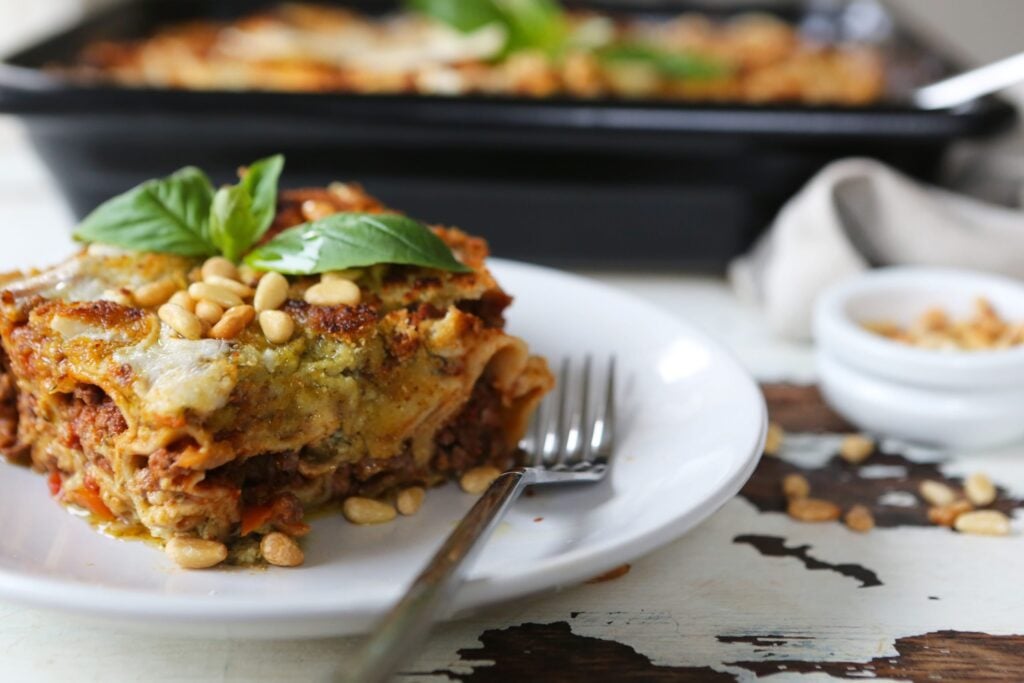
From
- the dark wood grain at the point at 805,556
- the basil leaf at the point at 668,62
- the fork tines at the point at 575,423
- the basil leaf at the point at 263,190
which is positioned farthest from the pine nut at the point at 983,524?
the basil leaf at the point at 668,62

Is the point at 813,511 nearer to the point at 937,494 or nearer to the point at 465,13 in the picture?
the point at 937,494

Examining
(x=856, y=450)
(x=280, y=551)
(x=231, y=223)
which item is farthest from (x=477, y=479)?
(x=856, y=450)

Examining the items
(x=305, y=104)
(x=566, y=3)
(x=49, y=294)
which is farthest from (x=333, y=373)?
(x=566, y=3)

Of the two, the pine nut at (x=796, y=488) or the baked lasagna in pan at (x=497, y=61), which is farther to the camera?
the baked lasagna in pan at (x=497, y=61)

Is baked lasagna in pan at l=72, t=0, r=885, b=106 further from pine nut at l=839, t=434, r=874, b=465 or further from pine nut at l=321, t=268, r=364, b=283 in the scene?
pine nut at l=321, t=268, r=364, b=283

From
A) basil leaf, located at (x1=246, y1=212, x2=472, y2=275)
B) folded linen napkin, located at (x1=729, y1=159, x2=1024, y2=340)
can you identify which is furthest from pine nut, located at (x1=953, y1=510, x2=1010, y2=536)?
basil leaf, located at (x1=246, y1=212, x2=472, y2=275)

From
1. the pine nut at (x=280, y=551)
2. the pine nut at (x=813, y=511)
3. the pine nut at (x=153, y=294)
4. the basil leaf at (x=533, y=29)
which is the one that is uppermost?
the basil leaf at (x=533, y=29)

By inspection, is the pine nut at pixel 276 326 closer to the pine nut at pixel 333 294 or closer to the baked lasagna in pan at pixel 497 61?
the pine nut at pixel 333 294

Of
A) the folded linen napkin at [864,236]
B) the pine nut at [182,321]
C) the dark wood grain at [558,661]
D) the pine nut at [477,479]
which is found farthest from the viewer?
the folded linen napkin at [864,236]
